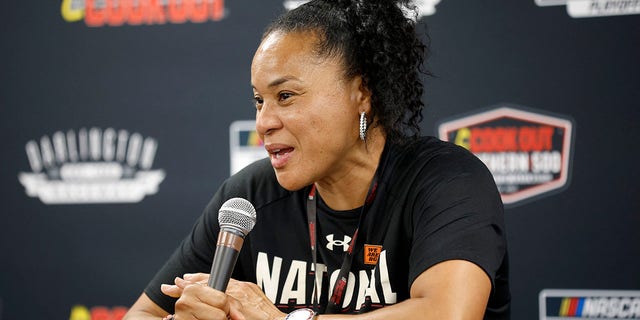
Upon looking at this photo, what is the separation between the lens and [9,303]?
10.0 ft

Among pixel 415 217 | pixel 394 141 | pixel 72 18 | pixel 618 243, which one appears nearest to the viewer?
pixel 415 217

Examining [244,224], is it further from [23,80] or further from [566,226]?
[23,80]

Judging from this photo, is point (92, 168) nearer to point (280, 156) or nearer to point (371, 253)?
point (280, 156)

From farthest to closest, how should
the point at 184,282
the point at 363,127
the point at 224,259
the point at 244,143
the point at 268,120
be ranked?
the point at 244,143 → the point at 363,127 → the point at 268,120 → the point at 184,282 → the point at 224,259

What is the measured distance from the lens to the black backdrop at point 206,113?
104 inches

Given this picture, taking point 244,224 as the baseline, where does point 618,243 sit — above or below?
below

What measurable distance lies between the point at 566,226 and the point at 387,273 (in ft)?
3.60

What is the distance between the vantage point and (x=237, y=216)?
4.95 feet

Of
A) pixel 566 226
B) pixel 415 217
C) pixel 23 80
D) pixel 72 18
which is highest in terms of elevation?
pixel 72 18

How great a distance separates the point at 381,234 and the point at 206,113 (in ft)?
4.14

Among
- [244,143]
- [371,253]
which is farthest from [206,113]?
[371,253]

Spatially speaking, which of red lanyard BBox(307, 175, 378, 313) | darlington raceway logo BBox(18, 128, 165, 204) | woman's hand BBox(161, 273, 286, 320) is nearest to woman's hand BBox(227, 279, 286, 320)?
woman's hand BBox(161, 273, 286, 320)

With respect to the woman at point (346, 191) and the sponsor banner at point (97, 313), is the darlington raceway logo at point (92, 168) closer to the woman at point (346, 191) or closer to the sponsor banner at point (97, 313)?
the sponsor banner at point (97, 313)

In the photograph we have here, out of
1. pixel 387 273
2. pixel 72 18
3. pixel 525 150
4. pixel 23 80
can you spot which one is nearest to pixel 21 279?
pixel 23 80
